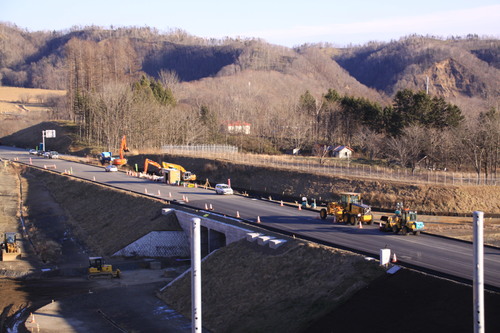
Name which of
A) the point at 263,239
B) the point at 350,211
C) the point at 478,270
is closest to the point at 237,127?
the point at 350,211

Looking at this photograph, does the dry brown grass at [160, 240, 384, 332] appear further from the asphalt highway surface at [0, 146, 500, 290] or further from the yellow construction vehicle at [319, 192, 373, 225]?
the yellow construction vehicle at [319, 192, 373, 225]

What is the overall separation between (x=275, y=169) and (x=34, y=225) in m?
25.8

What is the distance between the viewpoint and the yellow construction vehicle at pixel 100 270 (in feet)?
119

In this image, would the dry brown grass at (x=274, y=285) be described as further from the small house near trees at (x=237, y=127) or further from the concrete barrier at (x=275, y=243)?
the small house near trees at (x=237, y=127)

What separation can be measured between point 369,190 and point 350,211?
19.6m

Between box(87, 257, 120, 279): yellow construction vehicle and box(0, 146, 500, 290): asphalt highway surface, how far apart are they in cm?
891

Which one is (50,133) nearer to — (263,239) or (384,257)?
(263,239)

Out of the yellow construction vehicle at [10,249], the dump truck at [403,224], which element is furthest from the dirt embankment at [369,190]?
the yellow construction vehicle at [10,249]

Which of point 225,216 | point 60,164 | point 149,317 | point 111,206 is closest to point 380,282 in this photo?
point 149,317

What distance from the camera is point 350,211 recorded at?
36.4 meters

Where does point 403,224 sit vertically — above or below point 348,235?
above

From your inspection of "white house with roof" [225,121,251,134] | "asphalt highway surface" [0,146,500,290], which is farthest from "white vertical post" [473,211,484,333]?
"white house with roof" [225,121,251,134]

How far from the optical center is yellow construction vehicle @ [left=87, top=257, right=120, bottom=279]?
36250 millimetres

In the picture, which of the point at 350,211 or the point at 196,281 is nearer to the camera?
the point at 196,281
